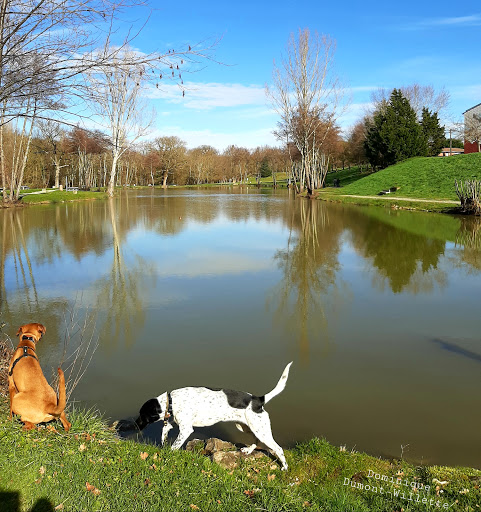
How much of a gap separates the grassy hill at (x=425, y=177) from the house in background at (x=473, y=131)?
843 cm

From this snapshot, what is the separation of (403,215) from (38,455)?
2457 cm

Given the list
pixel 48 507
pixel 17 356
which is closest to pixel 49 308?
pixel 17 356

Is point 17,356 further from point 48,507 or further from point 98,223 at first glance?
point 98,223

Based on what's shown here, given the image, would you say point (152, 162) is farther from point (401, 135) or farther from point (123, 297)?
point (123, 297)

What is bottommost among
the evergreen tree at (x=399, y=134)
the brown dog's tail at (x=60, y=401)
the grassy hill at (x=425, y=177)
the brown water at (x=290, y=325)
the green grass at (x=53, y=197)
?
the brown water at (x=290, y=325)

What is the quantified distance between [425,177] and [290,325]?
35138mm

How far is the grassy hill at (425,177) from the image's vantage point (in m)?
34.8

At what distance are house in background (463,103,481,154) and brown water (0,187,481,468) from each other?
39199mm

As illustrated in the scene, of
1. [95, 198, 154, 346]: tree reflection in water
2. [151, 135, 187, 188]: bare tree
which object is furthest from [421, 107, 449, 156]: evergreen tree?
[95, 198, 154, 346]: tree reflection in water

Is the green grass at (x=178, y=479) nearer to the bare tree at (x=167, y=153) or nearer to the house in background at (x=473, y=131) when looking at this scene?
the house in background at (x=473, y=131)

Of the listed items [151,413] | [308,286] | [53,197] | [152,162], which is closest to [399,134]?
[53,197]

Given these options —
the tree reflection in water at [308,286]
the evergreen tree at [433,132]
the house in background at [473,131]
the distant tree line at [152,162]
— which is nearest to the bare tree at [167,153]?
the distant tree line at [152,162]

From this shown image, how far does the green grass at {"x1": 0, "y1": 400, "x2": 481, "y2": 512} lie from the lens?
311 centimetres

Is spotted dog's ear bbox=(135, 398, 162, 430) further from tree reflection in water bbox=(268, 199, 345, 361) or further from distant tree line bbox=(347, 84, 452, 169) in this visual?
distant tree line bbox=(347, 84, 452, 169)
